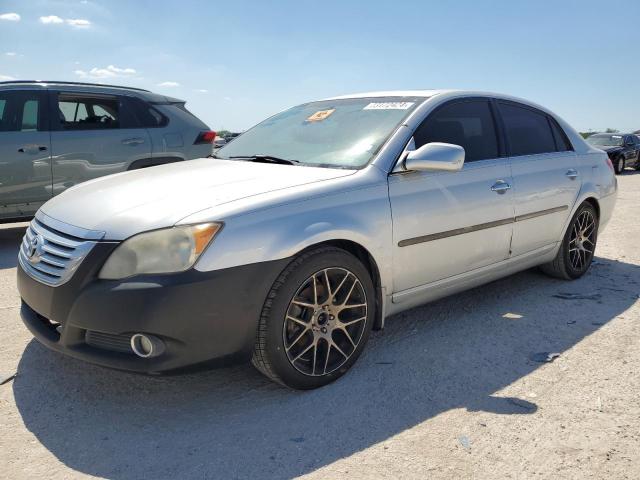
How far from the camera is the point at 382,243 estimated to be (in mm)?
3170

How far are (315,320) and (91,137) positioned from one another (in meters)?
4.75

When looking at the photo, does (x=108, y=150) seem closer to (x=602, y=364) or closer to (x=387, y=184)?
(x=387, y=184)

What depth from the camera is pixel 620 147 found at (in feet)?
60.1

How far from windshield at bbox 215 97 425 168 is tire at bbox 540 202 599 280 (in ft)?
6.67

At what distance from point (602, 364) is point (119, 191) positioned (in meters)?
2.87

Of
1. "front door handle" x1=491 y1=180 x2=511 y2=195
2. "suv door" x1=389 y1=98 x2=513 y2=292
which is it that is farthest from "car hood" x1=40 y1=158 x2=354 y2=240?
"front door handle" x1=491 y1=180 x2=511 y2=195

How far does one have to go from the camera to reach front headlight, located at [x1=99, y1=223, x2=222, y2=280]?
8.29 feet

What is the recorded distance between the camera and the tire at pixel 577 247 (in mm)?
4820

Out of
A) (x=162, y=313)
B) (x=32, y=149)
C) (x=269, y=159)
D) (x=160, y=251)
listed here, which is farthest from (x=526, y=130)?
(x=32, y=149)

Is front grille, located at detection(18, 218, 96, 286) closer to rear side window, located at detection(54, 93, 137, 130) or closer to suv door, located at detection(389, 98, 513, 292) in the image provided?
suv door, located at detection(389, 98, 513, 292)

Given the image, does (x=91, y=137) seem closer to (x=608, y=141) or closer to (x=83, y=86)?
(x=83, y=86)

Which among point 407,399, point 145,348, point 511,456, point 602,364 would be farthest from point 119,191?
point 602,364

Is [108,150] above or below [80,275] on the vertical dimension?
above

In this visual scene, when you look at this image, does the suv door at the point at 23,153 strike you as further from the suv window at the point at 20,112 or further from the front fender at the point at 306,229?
the front fender at the point at 306,229
